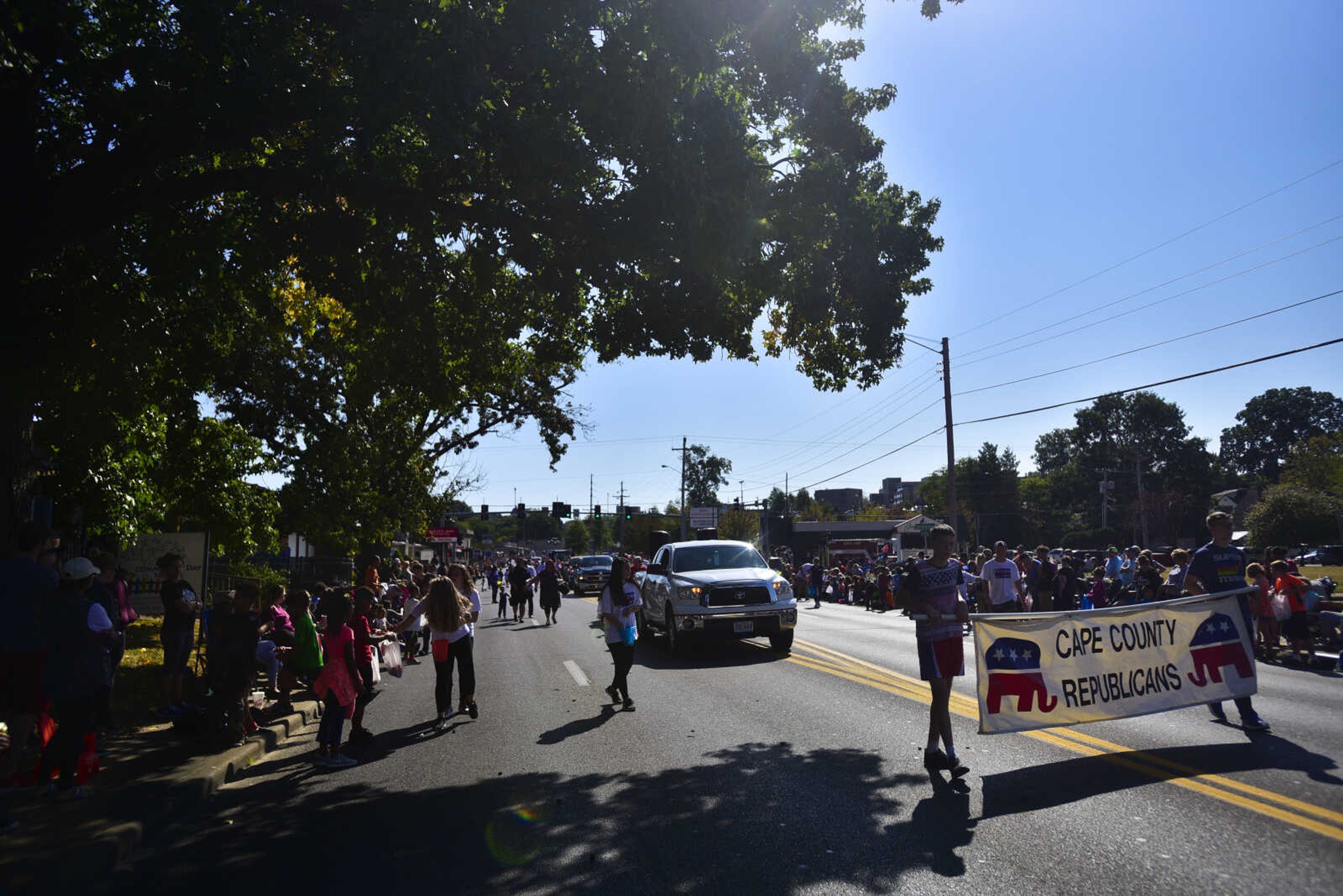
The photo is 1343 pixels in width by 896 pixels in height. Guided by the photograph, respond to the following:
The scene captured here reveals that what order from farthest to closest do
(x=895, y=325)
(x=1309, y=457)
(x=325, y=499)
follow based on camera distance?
(x=1309, y=457) → (x=325, y=499) → (x=895, y=325)

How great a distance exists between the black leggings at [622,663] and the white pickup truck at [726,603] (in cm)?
408

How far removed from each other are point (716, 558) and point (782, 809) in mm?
10526

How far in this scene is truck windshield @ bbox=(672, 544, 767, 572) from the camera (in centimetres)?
1622

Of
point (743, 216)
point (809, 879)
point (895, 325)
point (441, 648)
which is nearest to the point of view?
point (809, 879)

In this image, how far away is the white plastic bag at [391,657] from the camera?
10.4m

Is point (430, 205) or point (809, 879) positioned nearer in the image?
point (809, 879)

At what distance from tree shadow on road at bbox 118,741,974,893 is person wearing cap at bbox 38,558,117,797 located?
1172 millimetres

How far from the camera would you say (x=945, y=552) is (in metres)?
6.93

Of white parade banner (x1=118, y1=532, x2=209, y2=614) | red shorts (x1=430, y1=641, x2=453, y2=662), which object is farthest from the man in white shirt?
white parade banner (x1=118, y1=532, x2=209, y2=614)

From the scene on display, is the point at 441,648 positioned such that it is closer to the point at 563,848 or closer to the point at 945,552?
the point at 563,848

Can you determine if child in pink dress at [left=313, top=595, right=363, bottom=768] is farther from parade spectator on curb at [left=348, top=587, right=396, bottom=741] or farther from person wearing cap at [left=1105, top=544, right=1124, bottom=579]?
person wearing cap at [left=1105, top=544, right=1124, bottom=579]

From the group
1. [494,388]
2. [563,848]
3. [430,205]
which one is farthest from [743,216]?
[494,388]

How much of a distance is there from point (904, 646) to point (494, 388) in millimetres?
10453

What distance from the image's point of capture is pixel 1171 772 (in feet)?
20.9
